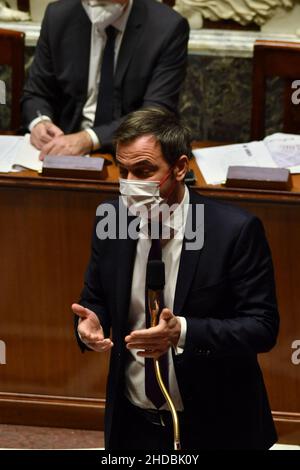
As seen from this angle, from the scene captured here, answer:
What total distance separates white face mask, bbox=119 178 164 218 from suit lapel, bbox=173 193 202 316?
99 mm

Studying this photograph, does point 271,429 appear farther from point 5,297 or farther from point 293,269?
point 5,297

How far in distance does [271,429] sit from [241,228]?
528 millimetres

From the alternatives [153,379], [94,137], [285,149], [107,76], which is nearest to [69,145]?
[94,137]

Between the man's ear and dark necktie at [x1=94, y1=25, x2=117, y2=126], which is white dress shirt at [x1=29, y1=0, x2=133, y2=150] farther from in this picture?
the man's ear

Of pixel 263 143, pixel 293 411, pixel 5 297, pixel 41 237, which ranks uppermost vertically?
pixel 263 143

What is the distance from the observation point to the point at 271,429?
8.68 ft

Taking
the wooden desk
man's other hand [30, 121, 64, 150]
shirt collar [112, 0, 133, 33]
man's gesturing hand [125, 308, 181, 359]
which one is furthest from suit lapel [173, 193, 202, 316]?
shirt collar [112, 0, 133, 33]

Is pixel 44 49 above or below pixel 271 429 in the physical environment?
above

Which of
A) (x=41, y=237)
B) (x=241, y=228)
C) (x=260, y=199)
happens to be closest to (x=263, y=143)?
(x=260, y=199)

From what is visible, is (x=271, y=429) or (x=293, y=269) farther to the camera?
(x=293, y=269)

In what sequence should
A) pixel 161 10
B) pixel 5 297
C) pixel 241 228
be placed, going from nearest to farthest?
pixel 241 228 < pixel 5 297 < pixel 161 10

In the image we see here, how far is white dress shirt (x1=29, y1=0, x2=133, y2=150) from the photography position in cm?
416

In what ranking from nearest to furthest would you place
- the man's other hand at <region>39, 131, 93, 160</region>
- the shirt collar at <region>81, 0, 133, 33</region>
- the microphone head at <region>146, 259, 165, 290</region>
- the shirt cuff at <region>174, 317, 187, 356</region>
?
the microphone head at <region>146, 259, 165, 290</region> < the shirt cuff at <region>174, 317, 187, 356</region> < the man's other hand at <region>39, 131, 93, 160</region> < the shirt collar at <region>81, 0, 133, 33</region>

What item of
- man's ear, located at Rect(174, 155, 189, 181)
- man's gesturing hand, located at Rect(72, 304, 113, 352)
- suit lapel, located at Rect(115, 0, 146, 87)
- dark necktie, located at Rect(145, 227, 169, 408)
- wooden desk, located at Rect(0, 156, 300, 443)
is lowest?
wooden desk, located at Rect(0, 156, 300, 443)
